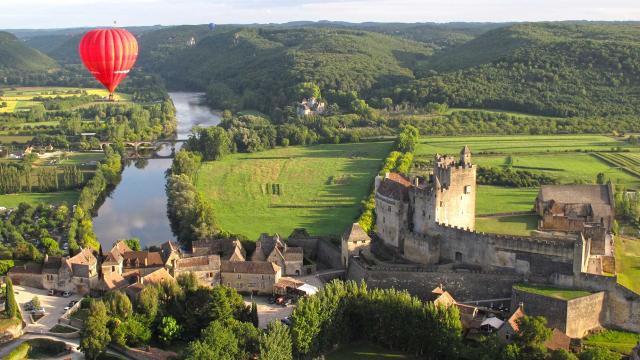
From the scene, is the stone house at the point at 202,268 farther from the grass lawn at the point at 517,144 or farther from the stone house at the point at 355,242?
the grass lawn at the point at 517,144

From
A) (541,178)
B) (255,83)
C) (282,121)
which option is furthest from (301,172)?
(255,83)

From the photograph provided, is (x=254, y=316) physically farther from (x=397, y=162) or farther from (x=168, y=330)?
(x=397, y=162)

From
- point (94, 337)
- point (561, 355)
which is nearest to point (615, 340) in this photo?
point (561, 355)

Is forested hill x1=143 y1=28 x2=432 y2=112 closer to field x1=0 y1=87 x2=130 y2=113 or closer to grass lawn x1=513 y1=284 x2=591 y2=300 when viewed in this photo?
field x1=0 y1=87 x2=130 y2=113

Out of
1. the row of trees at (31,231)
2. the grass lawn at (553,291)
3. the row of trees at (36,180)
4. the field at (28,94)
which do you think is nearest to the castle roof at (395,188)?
the grass lawn at (553,291)

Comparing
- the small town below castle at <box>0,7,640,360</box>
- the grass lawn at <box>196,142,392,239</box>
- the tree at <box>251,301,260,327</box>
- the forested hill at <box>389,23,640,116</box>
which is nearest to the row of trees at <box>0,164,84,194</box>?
the small town below castle at <box>0,7,640,360</box>

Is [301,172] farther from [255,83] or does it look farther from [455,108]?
[255,83]
